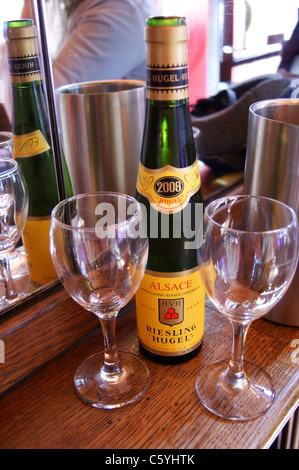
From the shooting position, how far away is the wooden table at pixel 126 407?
38 cm

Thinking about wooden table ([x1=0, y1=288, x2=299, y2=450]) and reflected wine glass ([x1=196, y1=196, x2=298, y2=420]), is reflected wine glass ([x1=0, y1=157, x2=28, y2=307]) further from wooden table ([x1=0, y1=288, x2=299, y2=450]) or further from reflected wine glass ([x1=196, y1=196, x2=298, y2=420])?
reflected wine glass ([x1=196, y1=196, x2=298, y2=420])

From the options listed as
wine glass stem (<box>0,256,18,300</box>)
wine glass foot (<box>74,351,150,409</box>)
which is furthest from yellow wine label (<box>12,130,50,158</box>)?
wine glass foot (<box>74,351,150,409</box>)

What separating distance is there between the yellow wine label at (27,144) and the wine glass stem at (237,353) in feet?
0.87

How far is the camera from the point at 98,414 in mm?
406

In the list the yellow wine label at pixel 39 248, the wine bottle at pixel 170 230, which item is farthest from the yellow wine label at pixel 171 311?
the yellow wine label at pixel 39 248

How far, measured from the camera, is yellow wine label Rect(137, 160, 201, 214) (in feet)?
1.37

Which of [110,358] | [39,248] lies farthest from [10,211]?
[110,358]

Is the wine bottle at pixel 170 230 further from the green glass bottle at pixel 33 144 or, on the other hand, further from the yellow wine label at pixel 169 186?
the green glass bottle at pixel 33 144

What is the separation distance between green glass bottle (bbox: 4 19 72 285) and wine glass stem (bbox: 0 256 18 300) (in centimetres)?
3

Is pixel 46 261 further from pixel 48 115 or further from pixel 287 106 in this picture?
pixel 287 106

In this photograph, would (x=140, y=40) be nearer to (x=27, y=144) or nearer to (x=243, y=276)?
(x=27, y=144)
